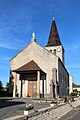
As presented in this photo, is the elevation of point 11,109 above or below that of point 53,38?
below

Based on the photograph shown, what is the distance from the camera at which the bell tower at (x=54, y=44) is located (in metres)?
54.2

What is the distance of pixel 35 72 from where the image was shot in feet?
132

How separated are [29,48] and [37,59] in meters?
3.06

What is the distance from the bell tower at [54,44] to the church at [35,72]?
11051 mm

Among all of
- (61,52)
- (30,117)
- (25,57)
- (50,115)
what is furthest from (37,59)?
(30,117)

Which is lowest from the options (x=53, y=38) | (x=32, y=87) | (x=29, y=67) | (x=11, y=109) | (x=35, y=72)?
(x=11, y=109)

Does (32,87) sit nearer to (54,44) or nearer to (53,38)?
(54,44)

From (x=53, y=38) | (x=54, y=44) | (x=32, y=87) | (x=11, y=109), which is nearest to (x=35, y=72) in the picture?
(x=32, y=87)

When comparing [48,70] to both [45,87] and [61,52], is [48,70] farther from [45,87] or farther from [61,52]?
[61,52]

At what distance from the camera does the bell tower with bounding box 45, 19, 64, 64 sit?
178 ft

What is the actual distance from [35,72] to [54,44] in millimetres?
16921

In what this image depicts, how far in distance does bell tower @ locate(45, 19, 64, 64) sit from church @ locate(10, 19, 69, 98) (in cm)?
1105

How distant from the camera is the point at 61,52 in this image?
177 ft

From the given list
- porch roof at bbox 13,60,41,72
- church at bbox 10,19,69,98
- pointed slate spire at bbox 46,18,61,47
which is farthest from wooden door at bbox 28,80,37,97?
pointed slate spire at bbox 46,18,61,47
